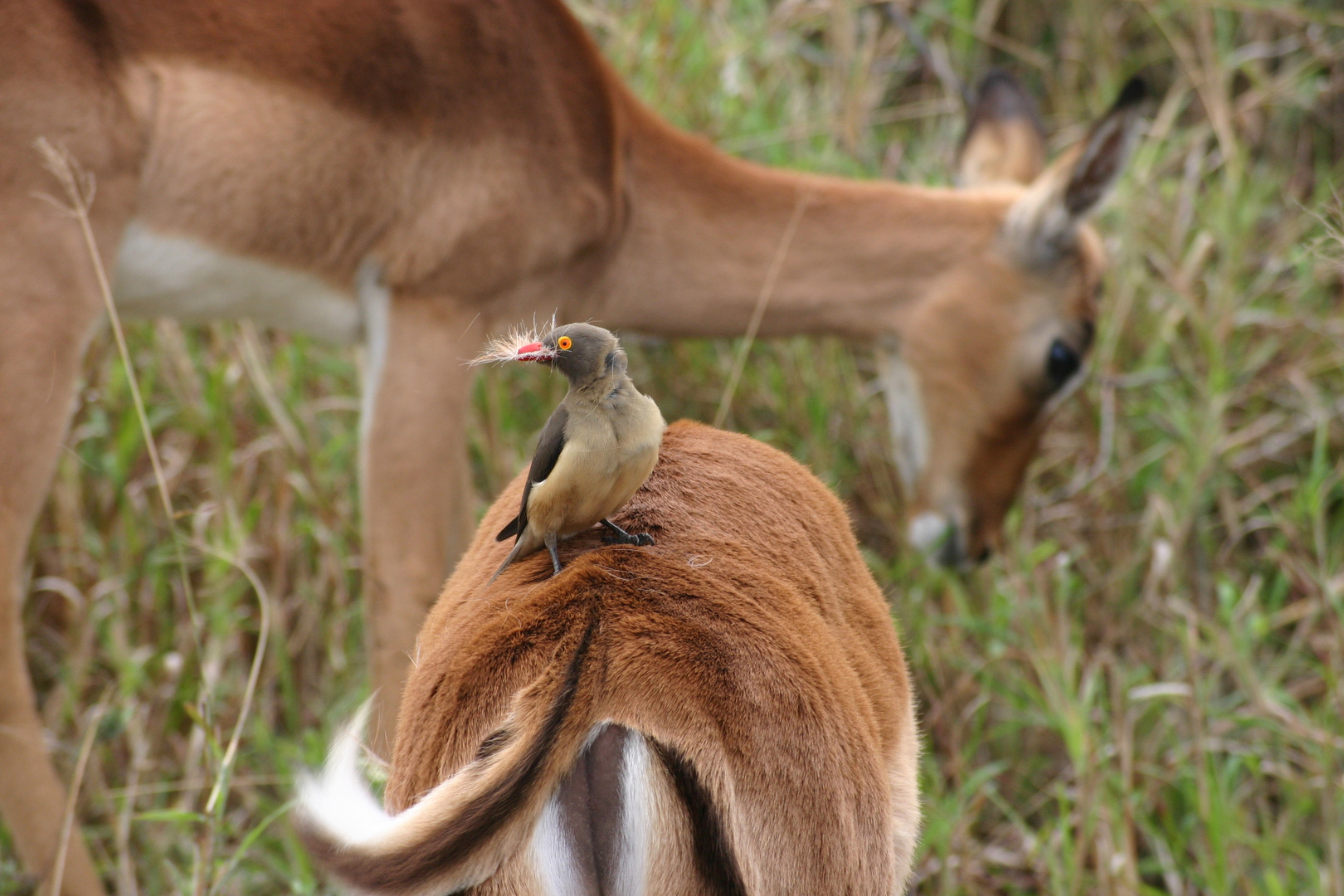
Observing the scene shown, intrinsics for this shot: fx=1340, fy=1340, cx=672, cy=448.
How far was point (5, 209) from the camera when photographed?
2.58 meters

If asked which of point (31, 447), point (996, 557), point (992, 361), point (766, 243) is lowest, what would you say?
point (996, 557)

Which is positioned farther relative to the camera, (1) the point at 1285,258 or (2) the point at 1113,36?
(2) the point at 1113,36

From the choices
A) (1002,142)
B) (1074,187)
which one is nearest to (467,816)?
(1074,187)

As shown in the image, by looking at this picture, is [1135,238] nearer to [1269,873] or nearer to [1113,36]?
[1113,36]

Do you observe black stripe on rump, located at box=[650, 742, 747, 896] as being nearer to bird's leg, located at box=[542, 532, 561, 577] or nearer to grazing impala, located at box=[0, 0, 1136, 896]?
bird's leg, located at box=[542, 532, 561, 577]

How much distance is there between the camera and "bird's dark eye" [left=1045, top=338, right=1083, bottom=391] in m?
3.66

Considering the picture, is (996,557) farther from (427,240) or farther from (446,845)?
(446,845)

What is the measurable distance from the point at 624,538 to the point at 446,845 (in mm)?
400

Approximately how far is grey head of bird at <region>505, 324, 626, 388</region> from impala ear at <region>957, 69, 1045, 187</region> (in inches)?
123

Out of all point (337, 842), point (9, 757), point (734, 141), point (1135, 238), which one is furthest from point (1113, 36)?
point (337, 842)

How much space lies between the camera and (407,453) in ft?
10.1

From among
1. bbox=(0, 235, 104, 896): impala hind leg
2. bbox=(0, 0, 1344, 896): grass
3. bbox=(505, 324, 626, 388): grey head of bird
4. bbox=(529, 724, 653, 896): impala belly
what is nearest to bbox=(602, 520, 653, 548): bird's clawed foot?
bbox=(505, 324, 626, 388): grey head of bird

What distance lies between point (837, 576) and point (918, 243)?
7.44ft

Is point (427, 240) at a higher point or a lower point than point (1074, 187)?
lower
